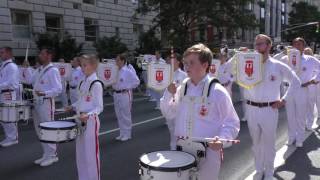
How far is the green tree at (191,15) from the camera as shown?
3191 cm

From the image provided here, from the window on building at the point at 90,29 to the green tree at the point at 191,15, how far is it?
4050 millimetres

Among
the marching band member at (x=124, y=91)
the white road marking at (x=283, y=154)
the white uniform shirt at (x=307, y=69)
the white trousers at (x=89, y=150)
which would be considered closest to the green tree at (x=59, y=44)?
the marching band member at (x=124, y=91)

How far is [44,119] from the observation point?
820 cm

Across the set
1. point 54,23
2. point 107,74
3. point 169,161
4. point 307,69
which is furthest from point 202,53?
point 54,23

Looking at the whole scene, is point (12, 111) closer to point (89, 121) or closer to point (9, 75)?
point (9, 75)

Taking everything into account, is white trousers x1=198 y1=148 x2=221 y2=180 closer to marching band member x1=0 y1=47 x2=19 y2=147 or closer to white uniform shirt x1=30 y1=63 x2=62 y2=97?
white uniform shirt x1=30 y1=63 x2=62 y2=97

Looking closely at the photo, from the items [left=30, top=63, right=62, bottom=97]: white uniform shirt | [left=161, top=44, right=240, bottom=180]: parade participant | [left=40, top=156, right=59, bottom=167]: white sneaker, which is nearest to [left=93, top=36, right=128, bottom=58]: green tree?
[left=30, top=63, right=62, bottom=97]: white uniform shirt

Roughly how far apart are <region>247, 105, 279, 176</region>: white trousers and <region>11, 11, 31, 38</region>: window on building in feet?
69.3

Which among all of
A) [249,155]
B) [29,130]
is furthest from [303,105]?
[29,130]

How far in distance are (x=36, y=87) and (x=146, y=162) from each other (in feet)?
16.0

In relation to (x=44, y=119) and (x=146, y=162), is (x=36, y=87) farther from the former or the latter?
(x=146, y=162)

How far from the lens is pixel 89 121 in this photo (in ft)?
19.4

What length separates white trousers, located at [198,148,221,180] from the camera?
4.08 meters

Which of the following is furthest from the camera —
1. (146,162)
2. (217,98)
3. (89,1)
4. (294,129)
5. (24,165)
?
(89,1)
